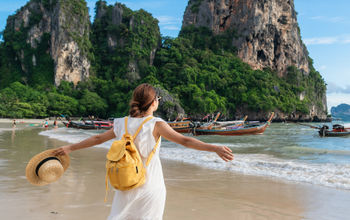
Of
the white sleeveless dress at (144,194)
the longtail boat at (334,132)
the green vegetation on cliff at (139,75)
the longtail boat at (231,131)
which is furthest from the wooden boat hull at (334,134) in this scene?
the green vegetation on cliff at (139,75)

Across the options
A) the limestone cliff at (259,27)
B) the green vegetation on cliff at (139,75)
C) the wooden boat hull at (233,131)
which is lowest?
the wooden boat hull at (233,131)

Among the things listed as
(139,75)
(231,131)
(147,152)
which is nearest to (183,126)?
(231,131)

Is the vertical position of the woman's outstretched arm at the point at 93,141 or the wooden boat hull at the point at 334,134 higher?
the woman's outstretched arm at the point at 93,141

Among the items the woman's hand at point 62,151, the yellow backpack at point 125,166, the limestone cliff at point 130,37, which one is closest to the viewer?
the yellow backpack at point 125,166

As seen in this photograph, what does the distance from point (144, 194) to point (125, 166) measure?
→ 254 mm

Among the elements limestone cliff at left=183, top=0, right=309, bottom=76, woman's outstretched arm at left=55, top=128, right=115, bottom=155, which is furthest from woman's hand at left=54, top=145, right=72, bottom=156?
limestone cliff at left=183, top=0, right=309, bottom=76

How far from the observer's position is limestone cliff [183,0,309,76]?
78938 millimetres

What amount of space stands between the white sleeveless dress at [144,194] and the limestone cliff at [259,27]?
80113 mm

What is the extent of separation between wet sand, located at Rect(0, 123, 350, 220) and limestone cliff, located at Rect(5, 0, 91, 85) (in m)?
62.5

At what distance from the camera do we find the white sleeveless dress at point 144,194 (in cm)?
181

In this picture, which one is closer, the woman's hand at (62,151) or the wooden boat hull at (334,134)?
the woman's hand at (62,151)

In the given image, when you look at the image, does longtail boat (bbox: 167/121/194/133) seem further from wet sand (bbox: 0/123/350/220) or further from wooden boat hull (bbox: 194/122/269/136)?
wet sand (bbox: 0/123/350/220)

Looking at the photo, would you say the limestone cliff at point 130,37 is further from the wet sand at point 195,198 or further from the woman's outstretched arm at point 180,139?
the woman's outstretched arm at point 180,139

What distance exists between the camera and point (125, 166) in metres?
1.68
